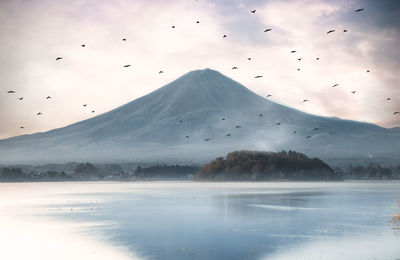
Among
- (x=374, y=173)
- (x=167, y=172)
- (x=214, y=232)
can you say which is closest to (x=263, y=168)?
(x=374, y=173)

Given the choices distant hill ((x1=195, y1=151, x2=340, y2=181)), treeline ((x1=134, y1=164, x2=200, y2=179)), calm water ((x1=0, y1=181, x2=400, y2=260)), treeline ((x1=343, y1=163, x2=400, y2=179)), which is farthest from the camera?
treeline ((x1=134, y1=164, x2=200, y2=179))

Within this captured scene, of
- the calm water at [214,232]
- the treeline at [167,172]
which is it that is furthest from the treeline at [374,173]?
the calm water at [214,232]

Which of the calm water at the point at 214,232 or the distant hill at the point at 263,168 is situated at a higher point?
the distant hill at the point at 263,168

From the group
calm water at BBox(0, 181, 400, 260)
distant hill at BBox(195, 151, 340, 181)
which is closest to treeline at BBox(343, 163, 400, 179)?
distant hill at BBox(195, 151, 340, 181)

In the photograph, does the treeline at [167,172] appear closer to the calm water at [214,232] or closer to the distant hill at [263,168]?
the distant hill at [263,168]

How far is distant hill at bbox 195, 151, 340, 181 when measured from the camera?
12075 cm

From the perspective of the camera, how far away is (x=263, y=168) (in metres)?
121

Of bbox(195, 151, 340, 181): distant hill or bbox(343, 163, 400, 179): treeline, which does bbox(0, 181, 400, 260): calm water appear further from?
bbox(343, 163, 400, 179): treeline

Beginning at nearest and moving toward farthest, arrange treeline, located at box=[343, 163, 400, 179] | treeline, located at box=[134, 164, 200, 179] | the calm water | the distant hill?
1. the calm water
2. the distant hill
3. treeline, located at box=[343, 163, 400, 179]
4. treeline, located at box=[134, 164, 200, 179]

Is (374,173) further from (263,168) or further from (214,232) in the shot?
(214,232)

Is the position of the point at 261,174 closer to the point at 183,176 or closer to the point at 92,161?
the point at 183,176

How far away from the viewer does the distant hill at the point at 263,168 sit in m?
121

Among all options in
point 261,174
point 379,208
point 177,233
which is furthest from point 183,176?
point 177,233

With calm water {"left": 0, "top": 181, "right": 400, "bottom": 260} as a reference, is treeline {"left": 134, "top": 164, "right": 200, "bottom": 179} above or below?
above
